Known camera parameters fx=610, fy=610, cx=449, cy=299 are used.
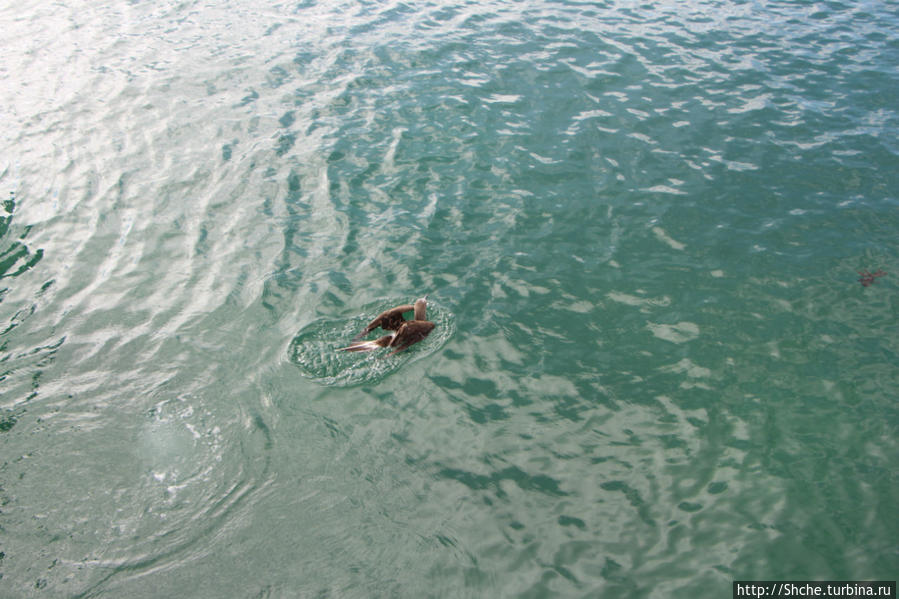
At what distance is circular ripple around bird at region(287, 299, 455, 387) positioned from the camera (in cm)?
924

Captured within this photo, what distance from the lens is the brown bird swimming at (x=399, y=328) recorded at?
9.31 meters

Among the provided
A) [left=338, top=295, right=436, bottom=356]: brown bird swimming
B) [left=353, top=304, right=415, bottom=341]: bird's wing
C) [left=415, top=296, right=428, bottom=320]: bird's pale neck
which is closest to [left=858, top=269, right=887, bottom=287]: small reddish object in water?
[left=338, top=295, right=436, bottom=356]: brown bird swimming

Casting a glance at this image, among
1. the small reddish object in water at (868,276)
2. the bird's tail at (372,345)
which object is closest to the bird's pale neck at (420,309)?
the bird's tail at (372,345)

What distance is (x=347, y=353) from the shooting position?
9.54m

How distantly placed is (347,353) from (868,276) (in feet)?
30.6

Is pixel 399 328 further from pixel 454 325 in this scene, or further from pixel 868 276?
pixel 868 276

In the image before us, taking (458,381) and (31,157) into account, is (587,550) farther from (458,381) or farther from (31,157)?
(31,157)

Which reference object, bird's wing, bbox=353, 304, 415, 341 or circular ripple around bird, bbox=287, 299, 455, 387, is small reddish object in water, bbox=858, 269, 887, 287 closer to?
circular ripple around bird, bbox=287, 299, 455, 387

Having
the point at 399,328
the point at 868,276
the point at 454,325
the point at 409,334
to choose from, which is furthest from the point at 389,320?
the point at 868,276

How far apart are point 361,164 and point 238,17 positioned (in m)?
12.8

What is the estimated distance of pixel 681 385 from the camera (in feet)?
29.7

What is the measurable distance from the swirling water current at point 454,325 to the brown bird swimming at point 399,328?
270 mm

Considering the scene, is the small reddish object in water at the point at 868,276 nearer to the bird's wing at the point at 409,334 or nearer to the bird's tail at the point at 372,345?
the bird's wing at the point at 409,334

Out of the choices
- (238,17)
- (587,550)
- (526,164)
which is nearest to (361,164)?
(526,164)
